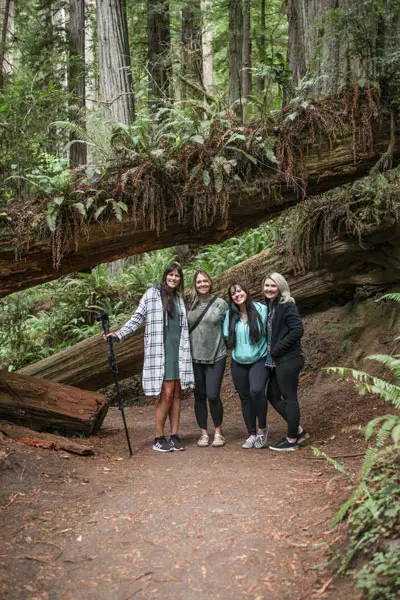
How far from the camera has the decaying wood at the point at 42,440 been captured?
7.20 metres

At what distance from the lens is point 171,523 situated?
5.06m

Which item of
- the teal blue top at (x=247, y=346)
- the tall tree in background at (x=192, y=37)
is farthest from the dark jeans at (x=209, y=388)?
the tall tree in background at (x=192, y=37)

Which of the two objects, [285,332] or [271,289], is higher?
[271,289]

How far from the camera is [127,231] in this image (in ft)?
24.5

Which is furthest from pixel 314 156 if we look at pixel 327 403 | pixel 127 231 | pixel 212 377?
pixel 327 403

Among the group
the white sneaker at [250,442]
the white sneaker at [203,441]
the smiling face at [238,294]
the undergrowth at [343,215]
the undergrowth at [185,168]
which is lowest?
the white sneaker at [203,441]

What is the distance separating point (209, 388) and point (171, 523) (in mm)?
2702

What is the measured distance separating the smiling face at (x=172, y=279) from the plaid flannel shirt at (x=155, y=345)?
0.20 m

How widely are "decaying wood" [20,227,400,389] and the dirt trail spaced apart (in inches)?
99.1

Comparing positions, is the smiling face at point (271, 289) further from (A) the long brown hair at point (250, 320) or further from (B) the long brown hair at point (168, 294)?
(B) the long brown hair at point (168, 294)

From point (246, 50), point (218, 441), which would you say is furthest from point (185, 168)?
point (246, 50)

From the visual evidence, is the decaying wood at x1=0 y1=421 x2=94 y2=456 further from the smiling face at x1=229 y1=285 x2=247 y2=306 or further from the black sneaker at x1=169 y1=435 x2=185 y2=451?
the smiling face at x1=229 y1=285 x2=247 y2=306

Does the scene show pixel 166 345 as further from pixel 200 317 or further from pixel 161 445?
pixel 161 445

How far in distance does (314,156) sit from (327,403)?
12.1ft
